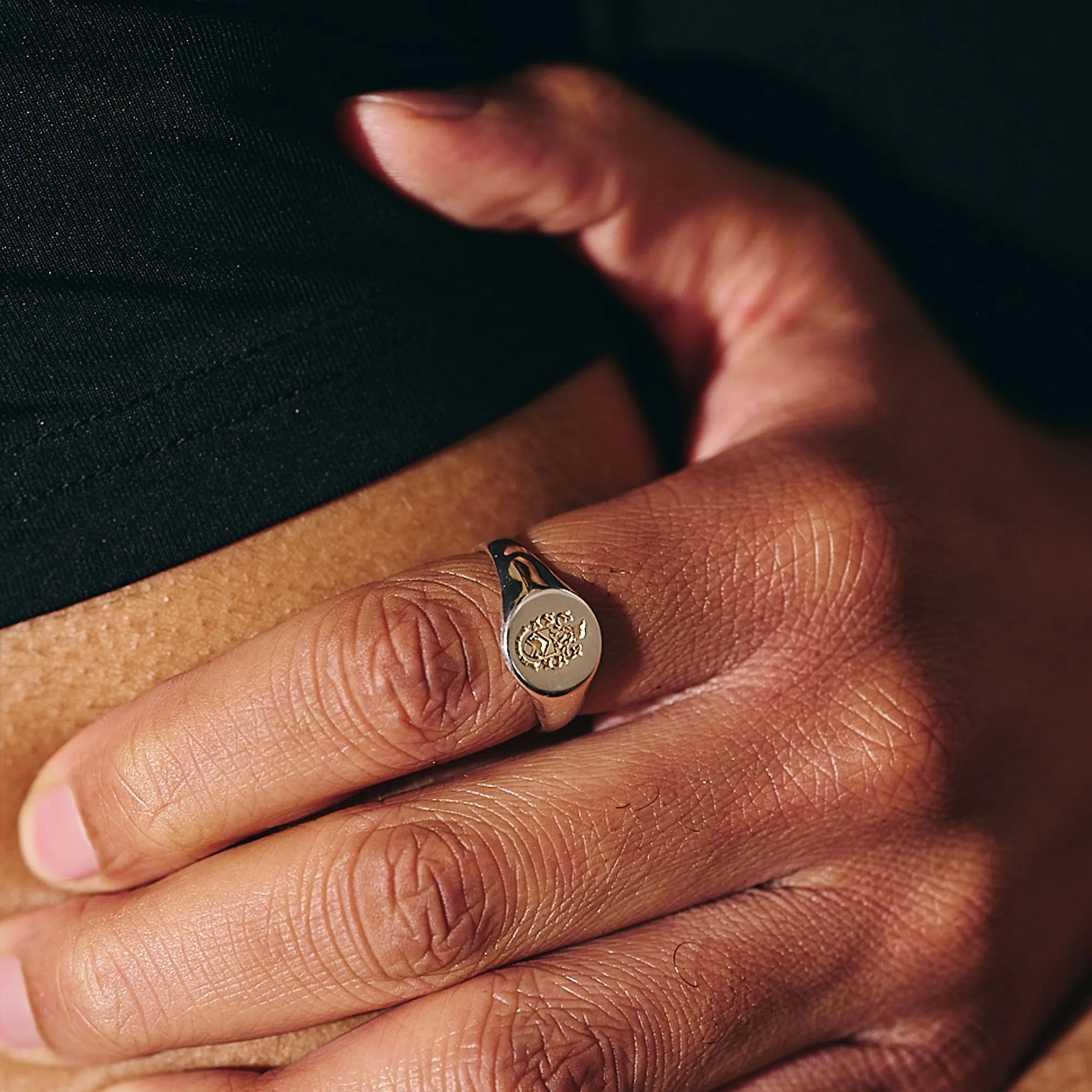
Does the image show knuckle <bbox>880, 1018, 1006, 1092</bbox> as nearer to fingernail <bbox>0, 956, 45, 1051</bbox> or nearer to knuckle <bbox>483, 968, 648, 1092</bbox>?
knuckle <bbox>483, 968, 648, 1092</bbox>

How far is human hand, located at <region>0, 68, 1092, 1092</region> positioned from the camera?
2.50ft

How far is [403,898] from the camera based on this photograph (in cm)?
75

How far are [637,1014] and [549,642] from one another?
0.29m

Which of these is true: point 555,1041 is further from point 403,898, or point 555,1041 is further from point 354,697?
point 354,697

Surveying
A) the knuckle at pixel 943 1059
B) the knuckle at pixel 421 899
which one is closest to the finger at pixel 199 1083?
the knuckle at pixel 421 899

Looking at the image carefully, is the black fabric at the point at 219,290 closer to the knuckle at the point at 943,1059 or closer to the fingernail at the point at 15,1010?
the fingernail at the point at 15,1010

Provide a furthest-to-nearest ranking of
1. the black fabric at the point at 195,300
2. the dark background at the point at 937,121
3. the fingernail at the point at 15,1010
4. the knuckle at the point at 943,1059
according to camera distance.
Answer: the dark background at the point at 937,121 < the knuckle at the point at 943,1059 < the fingernail at the point at 15,1010 < the black fabric at the point at 195,300

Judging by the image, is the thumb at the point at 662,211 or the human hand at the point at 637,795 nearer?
the human hand at the point at 637,795

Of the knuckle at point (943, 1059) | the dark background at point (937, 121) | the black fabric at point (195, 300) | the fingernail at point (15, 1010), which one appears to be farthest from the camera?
the dark background at point (937, 121)

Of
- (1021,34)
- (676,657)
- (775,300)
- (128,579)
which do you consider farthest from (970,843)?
(1021,34)

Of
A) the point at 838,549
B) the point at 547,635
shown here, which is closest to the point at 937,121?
the point at 838,549

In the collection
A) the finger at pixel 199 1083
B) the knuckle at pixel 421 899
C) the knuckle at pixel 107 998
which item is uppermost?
the knuckle at pixel 421 899

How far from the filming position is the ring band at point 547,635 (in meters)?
0.77

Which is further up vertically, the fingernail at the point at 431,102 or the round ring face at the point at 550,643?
the fingernail at the point at 431,102
